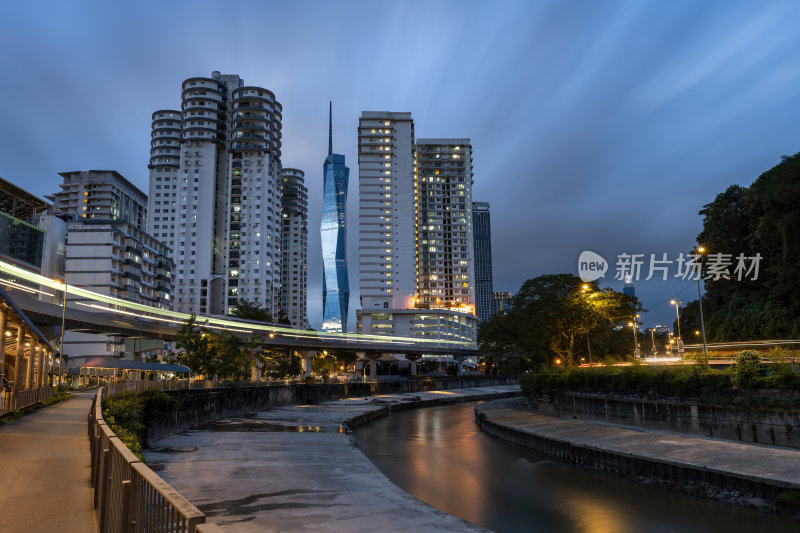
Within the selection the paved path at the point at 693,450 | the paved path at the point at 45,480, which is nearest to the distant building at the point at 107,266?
the paved path at the point at 693,450

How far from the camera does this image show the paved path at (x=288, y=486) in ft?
50.6

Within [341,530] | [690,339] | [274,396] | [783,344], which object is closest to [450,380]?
[690,339]

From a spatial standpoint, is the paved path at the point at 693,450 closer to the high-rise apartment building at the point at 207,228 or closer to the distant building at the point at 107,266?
the distant building at the point at 107,266

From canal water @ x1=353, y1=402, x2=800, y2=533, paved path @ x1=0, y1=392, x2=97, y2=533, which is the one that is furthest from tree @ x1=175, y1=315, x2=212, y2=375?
paved path @ x1=0, y1=392, x2=97, y2=533

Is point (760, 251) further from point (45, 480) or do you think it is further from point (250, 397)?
point (45, 480)

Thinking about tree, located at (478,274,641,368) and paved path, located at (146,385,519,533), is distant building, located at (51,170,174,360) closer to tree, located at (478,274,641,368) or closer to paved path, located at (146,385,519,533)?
tree, located at (478,274,641,368)

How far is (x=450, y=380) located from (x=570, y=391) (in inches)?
2835

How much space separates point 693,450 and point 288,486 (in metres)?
18.6

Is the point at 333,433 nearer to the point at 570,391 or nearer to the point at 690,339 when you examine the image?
the point at 570,391

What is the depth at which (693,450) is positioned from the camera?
26359mm

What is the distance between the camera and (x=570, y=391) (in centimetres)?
4912

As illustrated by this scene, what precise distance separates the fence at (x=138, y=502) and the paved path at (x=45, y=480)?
1.49 meters

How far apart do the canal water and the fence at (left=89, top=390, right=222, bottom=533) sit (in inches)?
618

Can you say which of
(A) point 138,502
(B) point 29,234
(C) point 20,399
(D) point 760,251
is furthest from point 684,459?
(B) point 29,234
